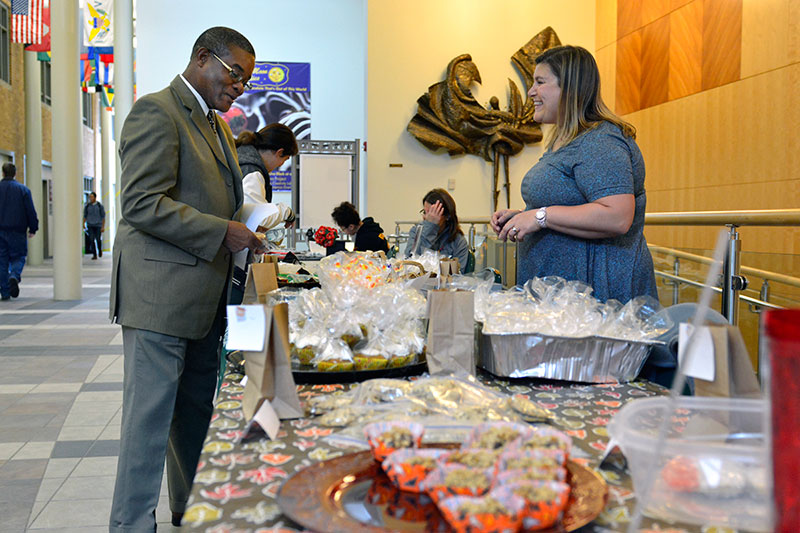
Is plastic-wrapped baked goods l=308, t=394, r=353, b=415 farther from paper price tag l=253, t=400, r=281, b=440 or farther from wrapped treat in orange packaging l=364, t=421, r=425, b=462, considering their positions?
wrapped treat in orange packaging l=364, t=421, r=425, b=462

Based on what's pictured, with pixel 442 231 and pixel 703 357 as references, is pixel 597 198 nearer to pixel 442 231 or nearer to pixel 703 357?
pixel 703 357

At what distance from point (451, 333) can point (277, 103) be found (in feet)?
35.7

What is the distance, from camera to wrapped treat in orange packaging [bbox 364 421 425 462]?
2.89ft

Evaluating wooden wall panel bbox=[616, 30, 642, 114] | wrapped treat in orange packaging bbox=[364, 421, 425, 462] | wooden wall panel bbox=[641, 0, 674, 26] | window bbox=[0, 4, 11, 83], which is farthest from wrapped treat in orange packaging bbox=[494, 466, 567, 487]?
window bbox=[0, 4, 11, 83]

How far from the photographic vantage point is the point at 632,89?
8.39m

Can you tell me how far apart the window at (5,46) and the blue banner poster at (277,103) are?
698 cm

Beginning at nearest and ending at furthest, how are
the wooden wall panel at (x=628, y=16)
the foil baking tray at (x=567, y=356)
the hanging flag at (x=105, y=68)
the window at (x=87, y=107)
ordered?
the foil baking tray at (x=567, y=356)
the wooden wall panel at (x=628, y=16)
the hanging flag at (x=105, y=68)
the window at (x=87, y=107)

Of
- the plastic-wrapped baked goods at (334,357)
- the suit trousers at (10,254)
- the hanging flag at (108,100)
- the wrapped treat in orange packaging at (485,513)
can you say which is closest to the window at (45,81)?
the hanging flag at (108,100)

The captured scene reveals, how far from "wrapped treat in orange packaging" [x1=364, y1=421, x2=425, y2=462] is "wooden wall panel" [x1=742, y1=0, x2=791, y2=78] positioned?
20.3 feet

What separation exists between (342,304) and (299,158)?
27.3ft

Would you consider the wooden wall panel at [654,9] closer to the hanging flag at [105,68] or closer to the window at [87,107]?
the hanging flag at [105,68]

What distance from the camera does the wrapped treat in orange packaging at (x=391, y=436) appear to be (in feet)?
2.89

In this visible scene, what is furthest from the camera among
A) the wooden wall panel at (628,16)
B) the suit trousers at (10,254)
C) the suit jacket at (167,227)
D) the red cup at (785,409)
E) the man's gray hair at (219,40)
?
the suit trousers at (10,254)

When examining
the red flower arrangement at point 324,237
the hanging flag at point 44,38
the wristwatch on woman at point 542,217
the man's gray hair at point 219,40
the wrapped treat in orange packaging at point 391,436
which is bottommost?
the wrapped treat in orange packaging at point 391,436
